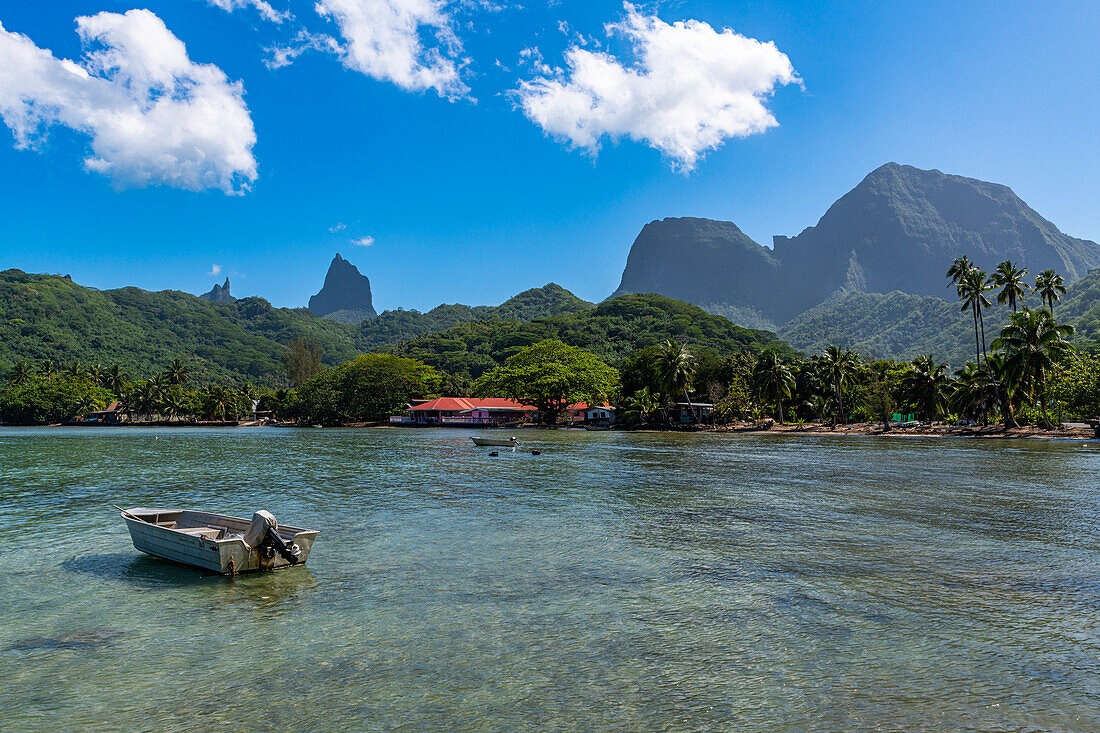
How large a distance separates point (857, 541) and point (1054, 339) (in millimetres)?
60540

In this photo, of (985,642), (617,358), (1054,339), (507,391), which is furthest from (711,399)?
(985,642)

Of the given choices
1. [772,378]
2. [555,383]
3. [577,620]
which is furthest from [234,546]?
[555,383]

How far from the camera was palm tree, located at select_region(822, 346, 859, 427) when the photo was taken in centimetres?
8306

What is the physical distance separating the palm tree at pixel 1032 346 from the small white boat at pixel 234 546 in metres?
69.8

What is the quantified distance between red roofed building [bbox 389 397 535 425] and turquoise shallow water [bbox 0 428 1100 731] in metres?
89.6

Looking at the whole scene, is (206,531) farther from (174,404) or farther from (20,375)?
(20,375)

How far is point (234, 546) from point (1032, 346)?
72.3 metres

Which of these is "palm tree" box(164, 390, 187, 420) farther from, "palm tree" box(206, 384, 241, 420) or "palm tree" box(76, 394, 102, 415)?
"palm tree" box(76, 394, 102, 415)

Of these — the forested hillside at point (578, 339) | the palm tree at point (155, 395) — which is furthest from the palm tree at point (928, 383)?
the palm tree at point (155, 395)

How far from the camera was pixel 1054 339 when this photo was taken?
2404 inches

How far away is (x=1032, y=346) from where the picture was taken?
60938mm

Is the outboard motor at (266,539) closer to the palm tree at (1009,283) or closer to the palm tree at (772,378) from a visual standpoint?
the palm tree at (1009,283)

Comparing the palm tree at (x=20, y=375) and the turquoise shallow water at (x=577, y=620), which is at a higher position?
the palm tree at (x=20, y=375)

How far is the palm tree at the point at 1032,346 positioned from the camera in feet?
200
